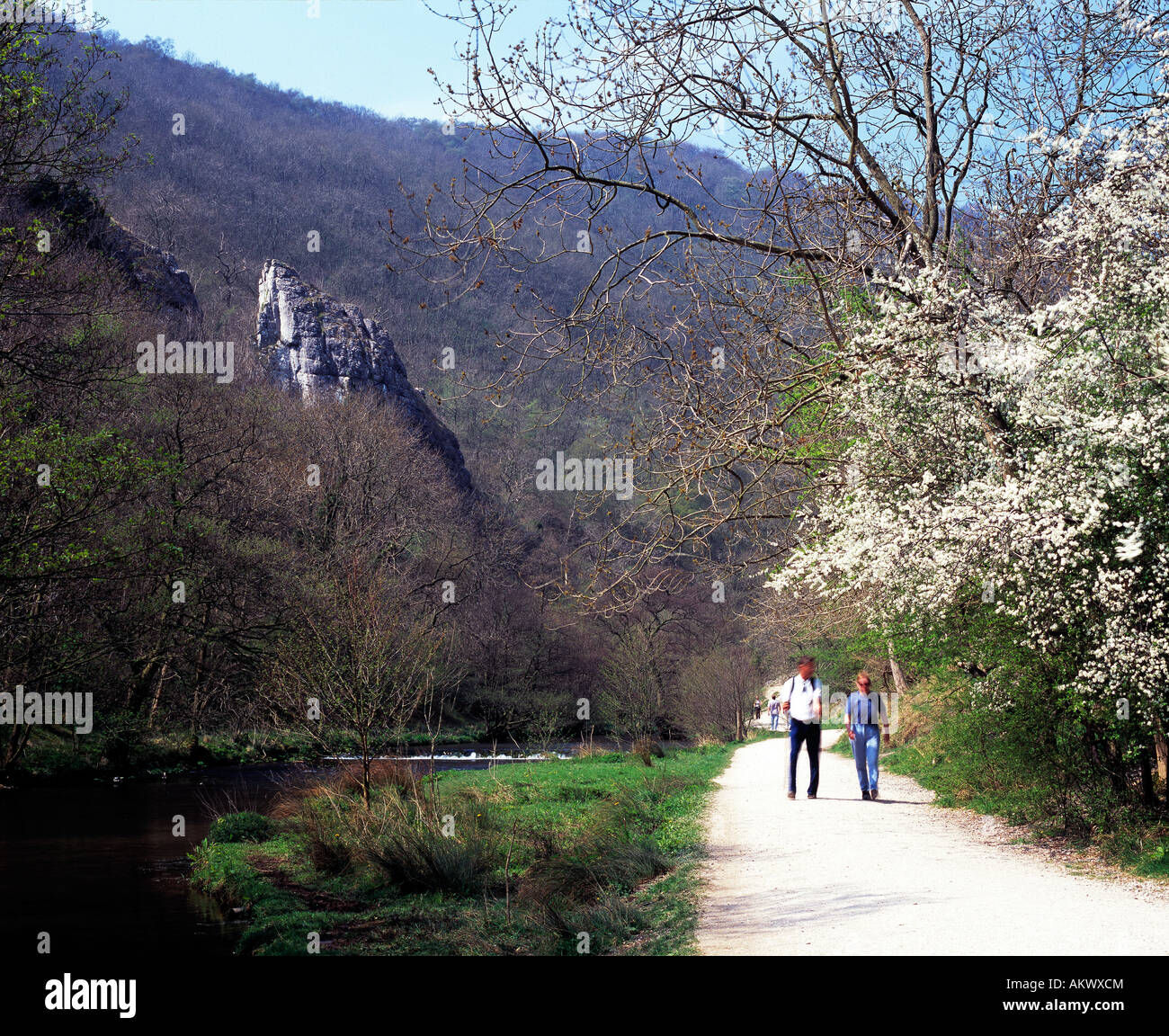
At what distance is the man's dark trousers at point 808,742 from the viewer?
14.2 meters

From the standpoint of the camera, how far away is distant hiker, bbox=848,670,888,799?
14.4 metres

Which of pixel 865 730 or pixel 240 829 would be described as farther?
pixel 240 829

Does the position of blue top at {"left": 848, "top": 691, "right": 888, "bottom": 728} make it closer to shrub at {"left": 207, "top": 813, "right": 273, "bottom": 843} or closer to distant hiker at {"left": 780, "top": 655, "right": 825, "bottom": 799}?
distant hiker at {"left": 780, "top": 655, "right": 825, "bottom": 799}

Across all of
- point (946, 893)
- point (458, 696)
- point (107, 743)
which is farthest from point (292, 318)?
point (946, 893)

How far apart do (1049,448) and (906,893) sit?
4398mm

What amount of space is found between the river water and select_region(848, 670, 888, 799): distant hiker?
353 inches

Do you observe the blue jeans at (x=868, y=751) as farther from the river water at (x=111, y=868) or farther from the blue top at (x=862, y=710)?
the river water at (x=111, y=868)

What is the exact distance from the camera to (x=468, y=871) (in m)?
10.8

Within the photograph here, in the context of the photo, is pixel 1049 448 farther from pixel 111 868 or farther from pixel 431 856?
pixel 111 868

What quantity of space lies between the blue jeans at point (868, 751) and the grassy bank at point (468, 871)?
255 centimetres

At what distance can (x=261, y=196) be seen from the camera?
12188 centimetres

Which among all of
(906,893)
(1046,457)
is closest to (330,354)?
(1046,457)

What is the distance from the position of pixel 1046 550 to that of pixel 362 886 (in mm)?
8712

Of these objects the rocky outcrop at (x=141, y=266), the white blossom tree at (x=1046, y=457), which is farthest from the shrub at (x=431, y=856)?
the rocky outcrop at (x=141, y=266)
